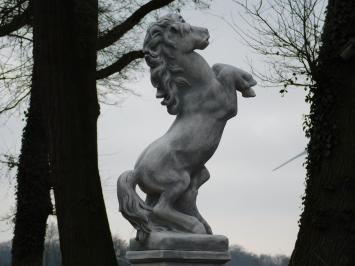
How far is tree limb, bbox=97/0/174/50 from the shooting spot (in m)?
12.2

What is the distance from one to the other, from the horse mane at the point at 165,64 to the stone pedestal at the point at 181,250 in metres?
1.02

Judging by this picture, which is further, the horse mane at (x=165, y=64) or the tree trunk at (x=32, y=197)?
the tree trunk at (x=32, y=197)

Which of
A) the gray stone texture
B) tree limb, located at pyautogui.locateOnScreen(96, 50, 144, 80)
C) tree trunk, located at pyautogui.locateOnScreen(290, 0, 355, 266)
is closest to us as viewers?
the gray stone texture

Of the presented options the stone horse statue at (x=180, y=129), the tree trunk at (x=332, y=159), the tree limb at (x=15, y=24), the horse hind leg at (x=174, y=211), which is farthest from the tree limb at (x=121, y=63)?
the horse hind leg at (x=174, y=211)

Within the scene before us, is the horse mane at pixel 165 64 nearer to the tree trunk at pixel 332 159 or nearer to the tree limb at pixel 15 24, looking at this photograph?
the tree trunk at pixel 332 159

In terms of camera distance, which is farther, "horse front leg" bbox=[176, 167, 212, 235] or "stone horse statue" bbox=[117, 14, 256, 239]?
"horse front leg" bbox=[176, 167, 212, 235]

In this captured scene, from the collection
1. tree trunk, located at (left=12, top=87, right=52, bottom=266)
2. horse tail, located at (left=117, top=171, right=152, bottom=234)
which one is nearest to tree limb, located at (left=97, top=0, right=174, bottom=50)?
tree trunk, located at (left=12, top=87, right=52, bottom=266)

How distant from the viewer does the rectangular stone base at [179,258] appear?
590 cm

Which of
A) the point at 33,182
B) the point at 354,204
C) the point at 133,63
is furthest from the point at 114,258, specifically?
the point at 133,63

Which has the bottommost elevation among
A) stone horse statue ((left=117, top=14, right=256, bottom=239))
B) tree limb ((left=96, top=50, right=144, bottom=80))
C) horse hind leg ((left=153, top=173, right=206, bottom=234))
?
horse hind leg ((left=153, top=173, right=206, bottom=234))

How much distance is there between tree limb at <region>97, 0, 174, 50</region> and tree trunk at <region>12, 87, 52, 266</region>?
1.33 m

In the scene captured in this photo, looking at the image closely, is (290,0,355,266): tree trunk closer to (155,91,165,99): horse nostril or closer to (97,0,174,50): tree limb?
(155,91,165,99): horse nostril

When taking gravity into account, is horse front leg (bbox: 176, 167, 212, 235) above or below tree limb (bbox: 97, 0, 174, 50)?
below

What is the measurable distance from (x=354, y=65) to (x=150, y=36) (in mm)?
2531
